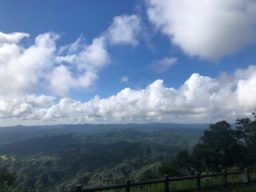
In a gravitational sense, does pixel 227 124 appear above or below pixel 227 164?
above

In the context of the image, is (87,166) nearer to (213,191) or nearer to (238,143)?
(238,143)

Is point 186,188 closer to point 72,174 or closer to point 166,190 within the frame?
point 166,190

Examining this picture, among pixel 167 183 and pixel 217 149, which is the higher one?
pixel 167 183

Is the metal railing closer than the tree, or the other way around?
the metal railing

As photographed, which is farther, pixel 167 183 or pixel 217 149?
pixel 217 149

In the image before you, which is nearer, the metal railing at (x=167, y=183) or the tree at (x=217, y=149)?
the metal railing at (x=167, y=183)

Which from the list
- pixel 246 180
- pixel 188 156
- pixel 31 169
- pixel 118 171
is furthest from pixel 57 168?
pixel 246 180

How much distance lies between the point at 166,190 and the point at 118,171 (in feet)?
388

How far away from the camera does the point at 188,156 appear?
58.2m

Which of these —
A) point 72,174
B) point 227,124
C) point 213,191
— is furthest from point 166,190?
point 72,174

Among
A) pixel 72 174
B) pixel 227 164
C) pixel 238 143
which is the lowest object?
pixel 72 174

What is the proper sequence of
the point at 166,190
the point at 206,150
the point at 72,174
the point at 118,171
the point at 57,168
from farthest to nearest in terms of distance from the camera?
the point at 57,168, the point at 72,174, the point at 118,171, the point at 206,150, the point at 166,190

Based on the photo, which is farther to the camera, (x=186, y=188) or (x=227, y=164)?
(x=227, y=164)

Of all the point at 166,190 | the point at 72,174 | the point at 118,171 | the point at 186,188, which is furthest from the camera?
the point at 72,174
